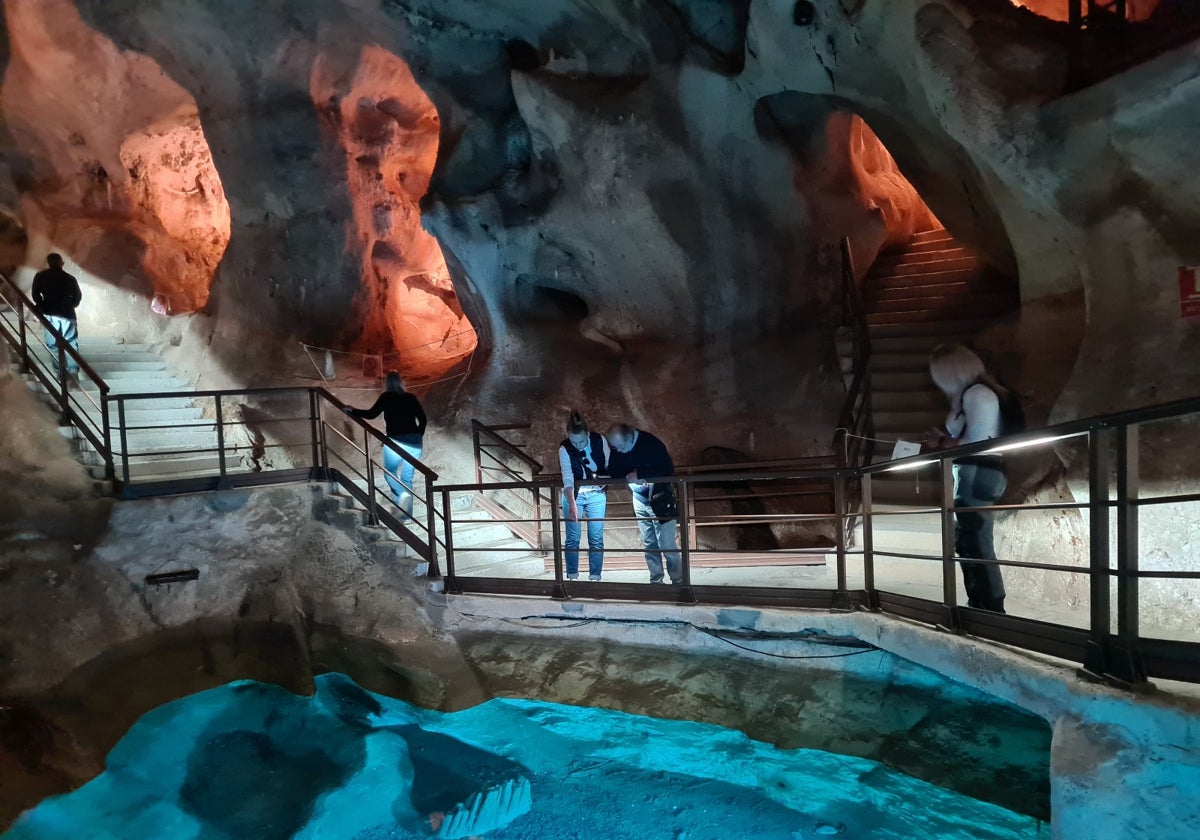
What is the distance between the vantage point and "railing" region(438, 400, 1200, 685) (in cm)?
292

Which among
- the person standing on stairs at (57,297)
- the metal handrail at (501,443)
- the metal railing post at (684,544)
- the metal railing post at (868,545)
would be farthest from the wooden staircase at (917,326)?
the person standing on stairs at (57,297)

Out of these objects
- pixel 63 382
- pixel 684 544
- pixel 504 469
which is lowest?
pixel 684 544

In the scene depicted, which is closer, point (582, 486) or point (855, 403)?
point (582, 486)

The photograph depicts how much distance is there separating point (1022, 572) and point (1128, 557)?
3069 mm

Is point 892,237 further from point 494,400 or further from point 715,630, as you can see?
point 715,630

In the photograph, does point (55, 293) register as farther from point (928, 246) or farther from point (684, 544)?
point (928, 246)

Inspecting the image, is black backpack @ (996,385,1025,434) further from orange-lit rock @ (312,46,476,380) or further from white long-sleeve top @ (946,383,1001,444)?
orange-lit rock @ (312,46,476,380)

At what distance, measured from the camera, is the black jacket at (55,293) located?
362 inches

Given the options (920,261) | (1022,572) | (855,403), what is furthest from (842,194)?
(1022,572)

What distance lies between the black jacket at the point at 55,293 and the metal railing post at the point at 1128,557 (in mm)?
10981

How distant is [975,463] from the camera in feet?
13.9

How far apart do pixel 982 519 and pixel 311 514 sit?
20.5ft

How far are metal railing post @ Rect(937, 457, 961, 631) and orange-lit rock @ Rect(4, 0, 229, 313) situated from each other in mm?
15687

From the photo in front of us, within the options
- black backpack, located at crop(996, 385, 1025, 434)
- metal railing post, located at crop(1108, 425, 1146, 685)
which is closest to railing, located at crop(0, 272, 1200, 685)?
metal railing post, located at crop(1108, 425, 1146, 685)
